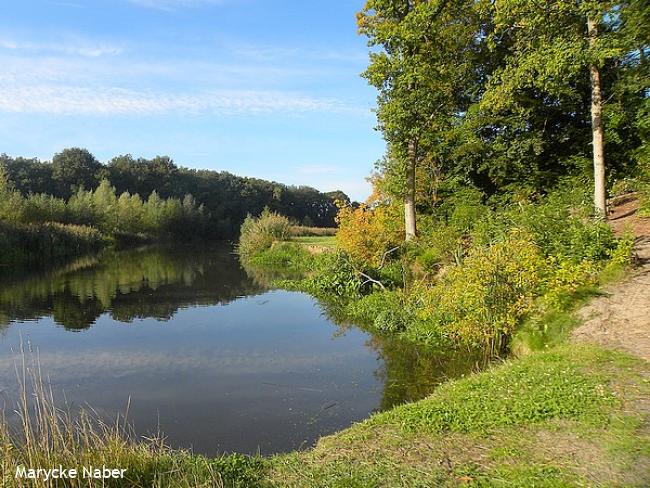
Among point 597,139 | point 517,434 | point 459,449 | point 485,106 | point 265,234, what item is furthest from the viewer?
point 265,234

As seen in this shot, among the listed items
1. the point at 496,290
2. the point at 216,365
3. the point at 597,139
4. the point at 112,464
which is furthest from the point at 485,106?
the point at 112,464

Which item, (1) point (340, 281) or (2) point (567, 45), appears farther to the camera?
(1) point (340, 281)

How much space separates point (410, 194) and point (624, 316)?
11284 millimetres

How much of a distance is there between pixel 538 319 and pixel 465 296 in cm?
160

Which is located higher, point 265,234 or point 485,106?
point 485,106

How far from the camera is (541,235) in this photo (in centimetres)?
1133

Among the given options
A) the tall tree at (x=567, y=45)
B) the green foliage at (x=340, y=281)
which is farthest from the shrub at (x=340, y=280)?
the tall tree at (x=567, y=45)

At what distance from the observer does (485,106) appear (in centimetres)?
1577

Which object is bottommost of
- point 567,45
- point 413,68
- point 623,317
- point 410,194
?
point 623,317

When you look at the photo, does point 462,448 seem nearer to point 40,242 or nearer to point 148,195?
point 40,242

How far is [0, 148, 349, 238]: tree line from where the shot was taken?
56844mm

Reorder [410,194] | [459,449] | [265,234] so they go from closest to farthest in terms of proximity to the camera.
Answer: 1. [459,449]
2. [410,194]
3. [265,234]

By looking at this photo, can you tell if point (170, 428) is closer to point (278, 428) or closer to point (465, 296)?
point (278, 428)

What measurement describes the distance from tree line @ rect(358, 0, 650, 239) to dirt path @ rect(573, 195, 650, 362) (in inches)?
267
